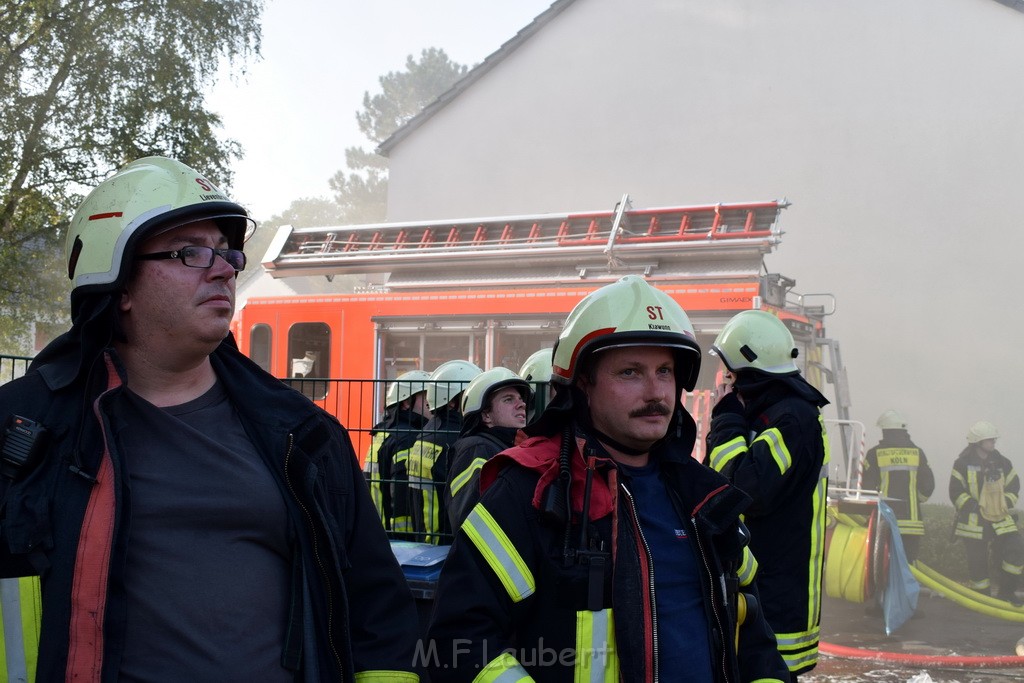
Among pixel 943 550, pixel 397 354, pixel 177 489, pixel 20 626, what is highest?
pixel 397 354

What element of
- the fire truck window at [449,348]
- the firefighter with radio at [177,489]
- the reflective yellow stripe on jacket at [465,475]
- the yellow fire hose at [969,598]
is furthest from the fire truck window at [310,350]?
the firefighter with radio at [177,489]

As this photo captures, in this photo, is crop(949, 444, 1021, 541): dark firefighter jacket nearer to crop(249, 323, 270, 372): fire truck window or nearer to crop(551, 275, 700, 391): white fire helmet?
crop(249, 323, 270, 372): fire truck window

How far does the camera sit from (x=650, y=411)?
6.61 feet

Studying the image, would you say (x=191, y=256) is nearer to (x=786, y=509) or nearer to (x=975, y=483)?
(x=786, y=509)

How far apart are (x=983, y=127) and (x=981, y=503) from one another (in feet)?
36.4

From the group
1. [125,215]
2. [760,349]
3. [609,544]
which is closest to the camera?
[125,215]

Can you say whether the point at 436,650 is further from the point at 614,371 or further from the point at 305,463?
the point at 614,371

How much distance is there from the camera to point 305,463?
68.9 inches

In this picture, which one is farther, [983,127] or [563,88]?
[563,88]

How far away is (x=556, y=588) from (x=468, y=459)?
195 centimetres

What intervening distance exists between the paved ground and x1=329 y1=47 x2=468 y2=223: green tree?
4709cm

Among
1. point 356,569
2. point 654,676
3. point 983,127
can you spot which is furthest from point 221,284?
point 983,127

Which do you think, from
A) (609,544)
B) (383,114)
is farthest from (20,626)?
(383,114)

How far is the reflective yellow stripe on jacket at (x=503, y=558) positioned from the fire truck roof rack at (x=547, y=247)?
7.68 m
